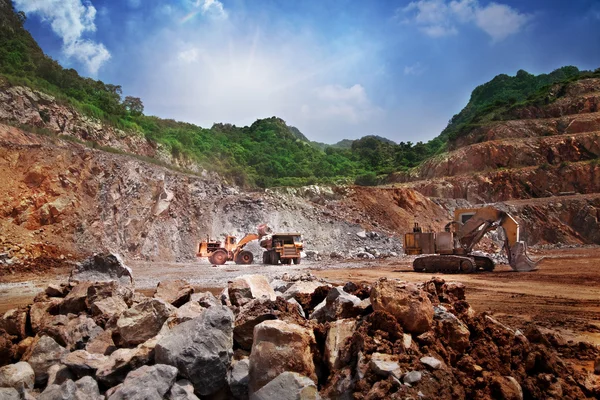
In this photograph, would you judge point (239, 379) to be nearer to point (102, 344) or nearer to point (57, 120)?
point (102, 344)

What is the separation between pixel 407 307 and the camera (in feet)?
15.1

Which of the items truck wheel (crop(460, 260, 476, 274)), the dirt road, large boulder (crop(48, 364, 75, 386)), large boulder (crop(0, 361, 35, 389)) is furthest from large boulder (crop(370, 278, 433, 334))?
truck wheel (crop(460, 260, 476, 274))

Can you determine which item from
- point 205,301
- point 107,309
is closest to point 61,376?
point 107,309

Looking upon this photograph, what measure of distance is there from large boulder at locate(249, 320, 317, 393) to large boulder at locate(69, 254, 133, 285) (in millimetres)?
9144

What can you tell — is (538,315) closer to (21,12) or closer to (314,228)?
(314,228)

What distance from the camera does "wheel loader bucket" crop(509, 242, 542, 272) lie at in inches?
627

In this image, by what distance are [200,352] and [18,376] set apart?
6.73 ft

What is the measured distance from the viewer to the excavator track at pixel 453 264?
53.2ft

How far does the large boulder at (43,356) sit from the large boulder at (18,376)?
0.13m

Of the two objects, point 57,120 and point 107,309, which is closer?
point 107,309

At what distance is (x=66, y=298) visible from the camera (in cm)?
671

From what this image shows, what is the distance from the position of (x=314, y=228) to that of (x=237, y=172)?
58.4ft

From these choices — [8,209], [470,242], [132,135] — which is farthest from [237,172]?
[470,242]

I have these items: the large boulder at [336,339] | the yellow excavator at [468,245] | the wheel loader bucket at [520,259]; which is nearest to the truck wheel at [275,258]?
the yellow excavator at [468,245]
